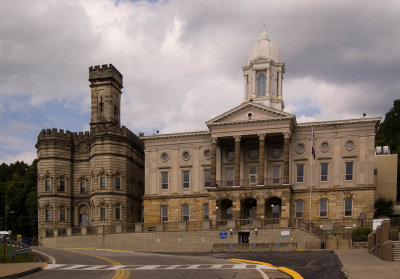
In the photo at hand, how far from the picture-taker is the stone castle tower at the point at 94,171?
72.6 m

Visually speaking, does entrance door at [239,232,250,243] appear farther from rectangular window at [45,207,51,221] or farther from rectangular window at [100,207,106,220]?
rectangular window at [45,207,51,221]

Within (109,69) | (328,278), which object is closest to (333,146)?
(109,69)

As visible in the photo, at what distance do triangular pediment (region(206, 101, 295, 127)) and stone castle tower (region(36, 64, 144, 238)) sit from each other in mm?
14446

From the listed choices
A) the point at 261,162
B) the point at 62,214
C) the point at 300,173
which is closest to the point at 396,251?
the point at 261,162

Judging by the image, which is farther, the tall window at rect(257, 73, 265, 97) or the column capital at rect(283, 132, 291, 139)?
the tall window at rect(257, 73, 265, 97)

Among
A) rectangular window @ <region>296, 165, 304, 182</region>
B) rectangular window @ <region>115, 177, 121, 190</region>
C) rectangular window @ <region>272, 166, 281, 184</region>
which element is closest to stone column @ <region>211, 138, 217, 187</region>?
rectangular window @ <region>272, 166, 281, 184</region>

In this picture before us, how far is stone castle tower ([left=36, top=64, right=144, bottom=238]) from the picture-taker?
238 ft

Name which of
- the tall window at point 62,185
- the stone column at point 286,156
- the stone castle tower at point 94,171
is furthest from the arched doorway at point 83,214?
the stone column at point 286,156

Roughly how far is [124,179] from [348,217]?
93.3 feet

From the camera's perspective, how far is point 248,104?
216 ft

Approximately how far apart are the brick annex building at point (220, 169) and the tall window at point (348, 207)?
0.09 meters

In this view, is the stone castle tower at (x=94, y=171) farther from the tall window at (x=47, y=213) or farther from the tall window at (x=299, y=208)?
the tall window at (x=299, y=208)

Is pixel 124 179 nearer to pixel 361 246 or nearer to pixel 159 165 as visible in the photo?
pixel 159 165

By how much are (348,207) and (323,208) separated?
2.77m
